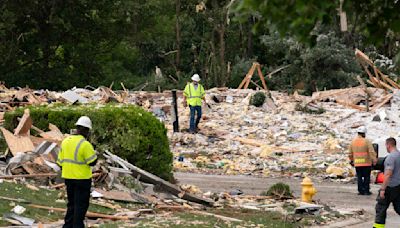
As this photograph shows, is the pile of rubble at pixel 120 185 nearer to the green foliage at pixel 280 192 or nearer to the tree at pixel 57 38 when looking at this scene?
the green foliage at pixel 280 192

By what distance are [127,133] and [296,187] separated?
516 cm

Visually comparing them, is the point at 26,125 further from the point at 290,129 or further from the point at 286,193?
the point at 290,129

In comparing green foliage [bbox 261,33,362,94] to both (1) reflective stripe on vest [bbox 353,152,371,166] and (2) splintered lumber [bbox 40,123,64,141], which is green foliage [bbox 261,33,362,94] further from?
(2) splintered lumber [bbox 40,123,64,141]

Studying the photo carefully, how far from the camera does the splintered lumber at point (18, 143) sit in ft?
53.9

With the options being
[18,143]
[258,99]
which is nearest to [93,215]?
[18,143]

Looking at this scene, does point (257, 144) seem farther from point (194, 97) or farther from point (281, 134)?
point (194, 97)

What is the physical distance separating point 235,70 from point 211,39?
5632mm

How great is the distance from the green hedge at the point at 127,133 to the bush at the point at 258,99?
1417 cm

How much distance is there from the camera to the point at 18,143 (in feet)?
Result: 54.6

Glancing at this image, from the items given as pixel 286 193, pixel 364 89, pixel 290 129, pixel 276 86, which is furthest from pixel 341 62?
pixel 286 193

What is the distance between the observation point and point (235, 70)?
47594 millimetres

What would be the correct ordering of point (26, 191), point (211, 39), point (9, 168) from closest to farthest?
point (26, 191)
point (9, 168)
point (211, 39)

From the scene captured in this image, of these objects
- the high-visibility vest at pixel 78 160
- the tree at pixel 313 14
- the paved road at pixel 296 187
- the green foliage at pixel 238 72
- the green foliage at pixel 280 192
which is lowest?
the paved road at pixel 296 187

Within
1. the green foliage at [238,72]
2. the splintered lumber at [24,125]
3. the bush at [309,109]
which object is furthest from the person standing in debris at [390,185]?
the green foliage at [238,72]
